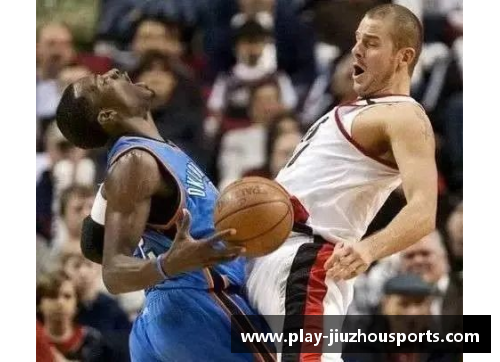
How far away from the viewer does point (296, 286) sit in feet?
9.00

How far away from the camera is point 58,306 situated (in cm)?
349

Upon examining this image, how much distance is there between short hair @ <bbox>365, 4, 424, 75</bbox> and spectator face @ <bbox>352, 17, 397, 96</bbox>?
0.07 ft

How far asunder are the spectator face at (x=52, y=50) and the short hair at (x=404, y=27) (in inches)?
Result: 44.4

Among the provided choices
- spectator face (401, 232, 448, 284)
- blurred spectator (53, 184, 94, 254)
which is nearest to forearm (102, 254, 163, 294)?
blurred spectator (53, 184, 94, 254)

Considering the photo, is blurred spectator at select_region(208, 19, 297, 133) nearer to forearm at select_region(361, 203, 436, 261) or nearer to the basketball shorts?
the basketball shorts

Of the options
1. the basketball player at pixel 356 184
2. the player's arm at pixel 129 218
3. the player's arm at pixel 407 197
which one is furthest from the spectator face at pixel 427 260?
the player's arm at pixel 129 218

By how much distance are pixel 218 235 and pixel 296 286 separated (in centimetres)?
37

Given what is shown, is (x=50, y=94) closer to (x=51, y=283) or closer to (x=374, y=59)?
(x=51, y=283)

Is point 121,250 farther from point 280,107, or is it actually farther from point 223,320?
point 280,107

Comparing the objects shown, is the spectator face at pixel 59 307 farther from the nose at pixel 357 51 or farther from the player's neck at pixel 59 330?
the nose at pixel 357 51

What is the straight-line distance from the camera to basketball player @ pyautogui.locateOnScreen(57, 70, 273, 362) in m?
2.71
